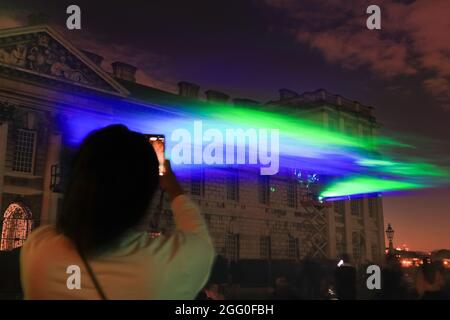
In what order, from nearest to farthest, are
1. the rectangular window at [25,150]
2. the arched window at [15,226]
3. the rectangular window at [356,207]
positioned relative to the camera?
the arched window at [15,226]
the rectangular window at [25,150]
the rectangular window at [356,207]

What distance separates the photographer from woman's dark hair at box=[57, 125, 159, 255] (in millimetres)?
1021

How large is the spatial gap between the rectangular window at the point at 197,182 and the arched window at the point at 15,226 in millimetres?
2199

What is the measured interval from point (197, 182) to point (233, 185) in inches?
43.1

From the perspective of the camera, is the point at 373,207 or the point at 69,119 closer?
the point at 69,119

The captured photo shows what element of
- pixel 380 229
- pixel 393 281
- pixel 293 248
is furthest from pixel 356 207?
pixel 393 281

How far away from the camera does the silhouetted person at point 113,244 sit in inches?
39.5

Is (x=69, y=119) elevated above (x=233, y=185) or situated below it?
above

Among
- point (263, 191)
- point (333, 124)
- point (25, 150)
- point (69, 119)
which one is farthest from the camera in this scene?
point (263, 191)

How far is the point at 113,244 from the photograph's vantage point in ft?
3.37

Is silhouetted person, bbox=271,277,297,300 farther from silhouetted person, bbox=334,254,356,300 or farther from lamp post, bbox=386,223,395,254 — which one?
lamp post, bbox=386,223,395,254

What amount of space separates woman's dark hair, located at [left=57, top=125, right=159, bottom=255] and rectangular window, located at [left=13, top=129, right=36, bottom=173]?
5.60m

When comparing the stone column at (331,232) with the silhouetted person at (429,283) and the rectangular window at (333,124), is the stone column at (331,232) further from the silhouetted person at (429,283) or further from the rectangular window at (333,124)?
the silhouetted person at (429,283)

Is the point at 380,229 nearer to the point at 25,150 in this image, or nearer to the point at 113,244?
the point at 25,150

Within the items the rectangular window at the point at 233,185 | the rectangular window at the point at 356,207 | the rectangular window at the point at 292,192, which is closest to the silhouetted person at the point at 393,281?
the rectangular window at the point at 356,207
